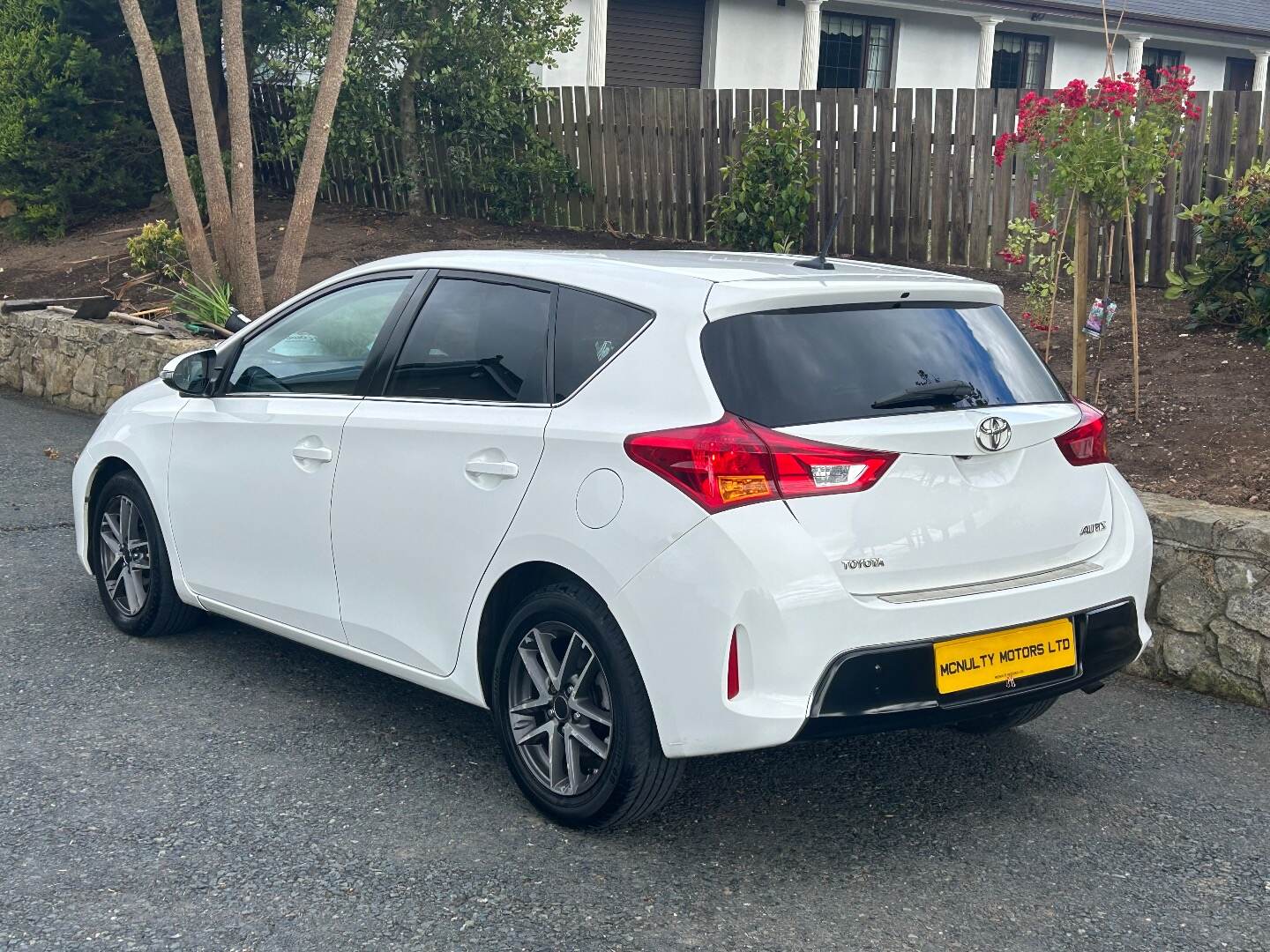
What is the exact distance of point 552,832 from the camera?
410 centimetres

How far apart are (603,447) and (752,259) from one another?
42.8 inches

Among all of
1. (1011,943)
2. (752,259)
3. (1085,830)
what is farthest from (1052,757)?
(752,259)

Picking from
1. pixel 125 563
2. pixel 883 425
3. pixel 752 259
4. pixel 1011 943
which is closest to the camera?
pixel 1011 943

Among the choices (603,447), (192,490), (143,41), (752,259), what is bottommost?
(192,490)

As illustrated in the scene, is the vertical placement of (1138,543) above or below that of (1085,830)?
above

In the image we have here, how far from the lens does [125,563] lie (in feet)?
19.4

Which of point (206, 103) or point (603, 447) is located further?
point (206, 103)

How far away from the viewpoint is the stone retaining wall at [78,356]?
36.7ft

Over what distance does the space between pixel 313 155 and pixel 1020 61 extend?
1831cm

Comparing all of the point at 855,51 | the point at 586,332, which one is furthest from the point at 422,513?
the point at 855,51

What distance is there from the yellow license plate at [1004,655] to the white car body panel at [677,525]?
44 mm

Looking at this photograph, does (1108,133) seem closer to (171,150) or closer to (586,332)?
(586,332)

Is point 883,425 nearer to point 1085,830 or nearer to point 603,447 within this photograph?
point 603,447

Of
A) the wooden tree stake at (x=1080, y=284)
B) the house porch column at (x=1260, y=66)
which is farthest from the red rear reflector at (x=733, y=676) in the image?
the house porch column at (x=1260, y=66)
